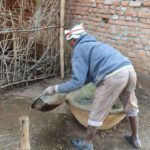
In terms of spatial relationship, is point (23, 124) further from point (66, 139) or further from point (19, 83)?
point (19, 83)

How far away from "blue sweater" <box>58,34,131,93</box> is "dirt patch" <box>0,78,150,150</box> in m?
0.95

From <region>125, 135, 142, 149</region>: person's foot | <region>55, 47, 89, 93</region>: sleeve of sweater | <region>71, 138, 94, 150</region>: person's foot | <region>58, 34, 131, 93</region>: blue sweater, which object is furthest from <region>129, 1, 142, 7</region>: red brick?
<region>71, 138, 94, 150</region>: person's foot

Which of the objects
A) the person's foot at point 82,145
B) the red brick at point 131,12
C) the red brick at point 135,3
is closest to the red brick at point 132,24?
the red brick at point 131,12

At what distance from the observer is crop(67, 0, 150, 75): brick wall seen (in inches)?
195

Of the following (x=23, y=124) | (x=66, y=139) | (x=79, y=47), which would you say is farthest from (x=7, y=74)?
(x=23, y=124)

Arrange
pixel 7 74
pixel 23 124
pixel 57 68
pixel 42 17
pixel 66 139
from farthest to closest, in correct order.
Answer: pixel 57 68, pixel 42 17, pixel 7 74, pixel 66 139, pixel 23 124

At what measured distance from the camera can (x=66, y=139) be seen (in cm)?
406

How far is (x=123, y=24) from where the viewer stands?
523 centimetres

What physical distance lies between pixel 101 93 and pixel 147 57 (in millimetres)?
1852

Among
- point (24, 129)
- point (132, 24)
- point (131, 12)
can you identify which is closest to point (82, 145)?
point (24, 129)

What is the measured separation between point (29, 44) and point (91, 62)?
244 cm

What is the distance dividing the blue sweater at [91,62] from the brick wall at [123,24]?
1.68m

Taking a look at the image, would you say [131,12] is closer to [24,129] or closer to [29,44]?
[29,44]

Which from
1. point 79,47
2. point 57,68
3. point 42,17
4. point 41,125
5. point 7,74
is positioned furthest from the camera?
point 57,68
